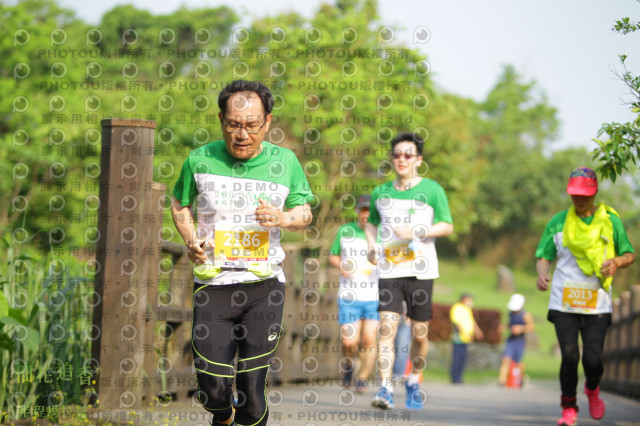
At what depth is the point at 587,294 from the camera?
23.8 ft

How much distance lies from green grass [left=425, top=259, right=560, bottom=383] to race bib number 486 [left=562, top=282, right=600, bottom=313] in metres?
20.2

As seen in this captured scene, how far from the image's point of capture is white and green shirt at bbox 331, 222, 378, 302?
33.5ft

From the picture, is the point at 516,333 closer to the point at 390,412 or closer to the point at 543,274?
the point at 390,412

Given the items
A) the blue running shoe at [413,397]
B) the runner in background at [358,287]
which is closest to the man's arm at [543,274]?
the blue running shoe at [413,397]

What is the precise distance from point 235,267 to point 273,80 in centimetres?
2472

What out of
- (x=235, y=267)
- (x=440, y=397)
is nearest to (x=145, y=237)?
(x=235, y=267)

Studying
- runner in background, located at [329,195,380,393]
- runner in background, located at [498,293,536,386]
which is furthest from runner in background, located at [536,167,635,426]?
runner in background, located at [498,293,536,386]

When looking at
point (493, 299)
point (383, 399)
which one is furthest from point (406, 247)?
point (493, 299)

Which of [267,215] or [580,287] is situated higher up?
A: [267,215]

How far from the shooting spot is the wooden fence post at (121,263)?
6.36 meters

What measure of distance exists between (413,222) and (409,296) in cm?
65

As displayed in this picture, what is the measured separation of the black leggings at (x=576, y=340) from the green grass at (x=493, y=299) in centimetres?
1998

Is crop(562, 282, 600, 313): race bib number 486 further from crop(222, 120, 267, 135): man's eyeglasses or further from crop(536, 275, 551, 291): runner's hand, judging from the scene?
crop(222, 120, 267, 135): man's eyeglasses

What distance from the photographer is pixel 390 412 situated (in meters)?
7.90
